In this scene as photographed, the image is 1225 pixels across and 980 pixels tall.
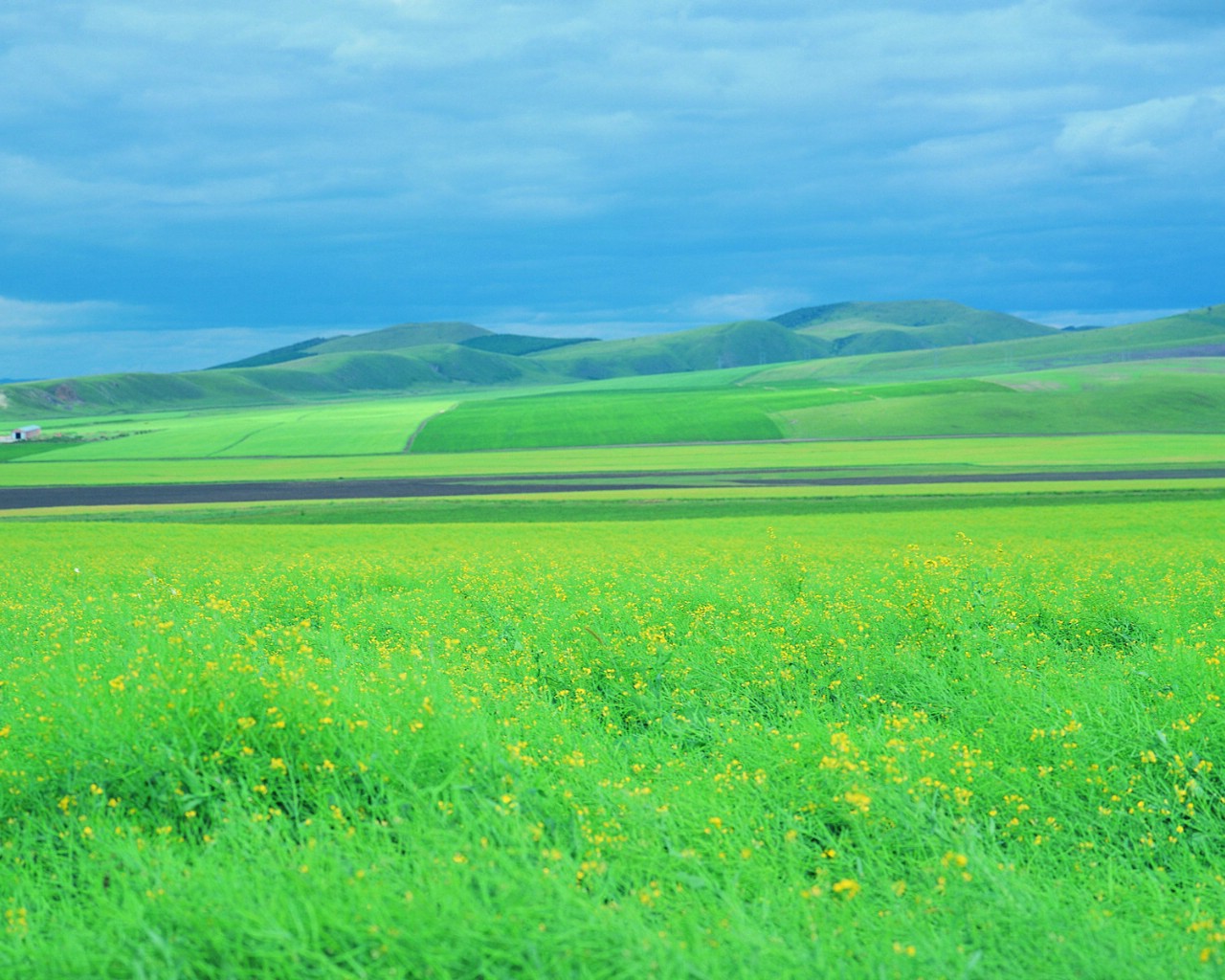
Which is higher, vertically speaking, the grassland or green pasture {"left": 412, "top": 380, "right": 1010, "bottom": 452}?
green pasture {"left": 412, "top": 380, "right": 1010, "bottom": 452}

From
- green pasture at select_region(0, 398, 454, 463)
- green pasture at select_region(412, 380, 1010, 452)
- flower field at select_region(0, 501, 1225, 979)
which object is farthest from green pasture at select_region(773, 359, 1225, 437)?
flower field at select_region(0, 501, 1225, 979)

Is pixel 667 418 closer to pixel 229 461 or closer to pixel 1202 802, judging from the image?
pixel 229 461

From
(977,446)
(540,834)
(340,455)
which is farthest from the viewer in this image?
(340,455)

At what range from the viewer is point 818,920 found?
6129 millimetres

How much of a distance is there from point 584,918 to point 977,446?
108m

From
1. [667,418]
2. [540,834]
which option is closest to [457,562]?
[540,834]

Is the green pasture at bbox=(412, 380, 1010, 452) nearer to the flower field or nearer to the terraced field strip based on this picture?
the terraced field strip

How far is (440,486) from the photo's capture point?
75.1m

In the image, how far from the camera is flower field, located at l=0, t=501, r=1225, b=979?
217 inches

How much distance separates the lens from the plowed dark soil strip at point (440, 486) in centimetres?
6750

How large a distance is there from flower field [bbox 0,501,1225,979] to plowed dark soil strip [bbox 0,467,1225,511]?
5498 cm

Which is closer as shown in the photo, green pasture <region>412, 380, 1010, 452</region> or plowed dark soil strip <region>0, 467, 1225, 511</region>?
plowed dark soil strip <region>0, 467, 1225, 511</region>

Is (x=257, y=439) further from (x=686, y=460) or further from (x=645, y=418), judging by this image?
(x=686, y=460)

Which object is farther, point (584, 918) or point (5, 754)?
point (5, 754)
